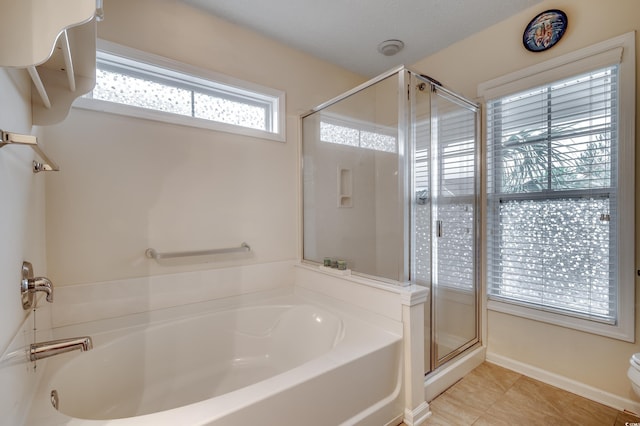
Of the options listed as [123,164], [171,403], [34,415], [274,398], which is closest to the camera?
[34,415]

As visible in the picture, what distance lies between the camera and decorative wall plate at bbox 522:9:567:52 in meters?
1.88

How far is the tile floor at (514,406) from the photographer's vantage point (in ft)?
5.17

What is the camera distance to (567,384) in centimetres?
184

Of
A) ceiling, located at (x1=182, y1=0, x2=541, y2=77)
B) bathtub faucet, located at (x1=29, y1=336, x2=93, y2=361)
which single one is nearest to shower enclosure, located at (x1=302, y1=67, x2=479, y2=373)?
ceiling, located at (x1=182, y1=0, x2=541, y2=77)

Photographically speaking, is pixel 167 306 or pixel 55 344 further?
pixel 167 306

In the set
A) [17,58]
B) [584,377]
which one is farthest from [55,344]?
[584,377]

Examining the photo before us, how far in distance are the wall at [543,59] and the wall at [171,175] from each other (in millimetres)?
1358

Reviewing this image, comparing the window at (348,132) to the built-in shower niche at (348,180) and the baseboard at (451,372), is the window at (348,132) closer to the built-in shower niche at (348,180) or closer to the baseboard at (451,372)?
the built-in shower niche at (348,180)

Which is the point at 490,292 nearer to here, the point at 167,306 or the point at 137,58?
the point at 167,306

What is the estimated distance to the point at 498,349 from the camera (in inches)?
85.7

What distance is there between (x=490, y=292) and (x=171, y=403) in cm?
225

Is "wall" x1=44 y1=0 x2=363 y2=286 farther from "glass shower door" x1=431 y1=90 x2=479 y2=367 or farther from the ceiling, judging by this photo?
"glass shower door" x1=431 y1=90 x2=479 y2=367

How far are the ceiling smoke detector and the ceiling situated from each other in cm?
4

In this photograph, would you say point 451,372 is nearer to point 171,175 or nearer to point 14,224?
point 171,175
